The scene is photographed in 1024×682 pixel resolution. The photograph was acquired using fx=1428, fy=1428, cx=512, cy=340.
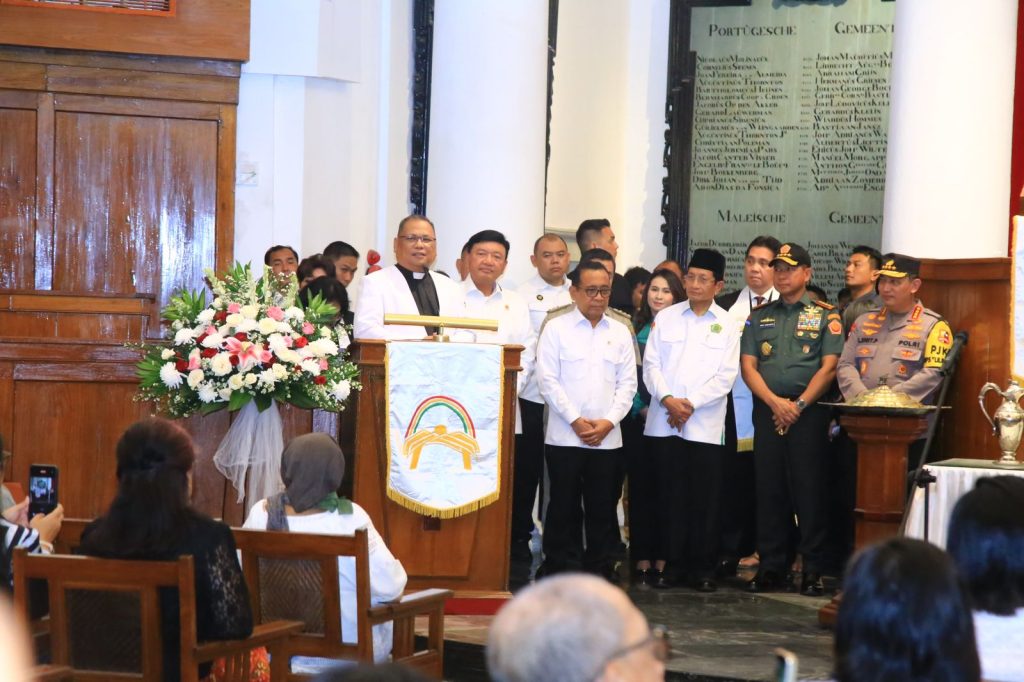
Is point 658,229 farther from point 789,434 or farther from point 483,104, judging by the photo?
point 789,434

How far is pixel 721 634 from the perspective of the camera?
17.3 ft

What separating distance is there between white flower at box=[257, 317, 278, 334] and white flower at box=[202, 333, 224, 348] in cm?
15

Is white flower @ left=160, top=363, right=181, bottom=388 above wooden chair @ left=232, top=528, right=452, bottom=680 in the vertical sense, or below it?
above

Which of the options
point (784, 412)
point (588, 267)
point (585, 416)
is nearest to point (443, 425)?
point (585, 416)

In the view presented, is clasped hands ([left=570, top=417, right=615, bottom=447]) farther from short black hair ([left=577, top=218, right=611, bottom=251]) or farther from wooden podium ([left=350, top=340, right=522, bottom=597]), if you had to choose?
short black hair ([left=577, top=218, right=611, bottom=251])

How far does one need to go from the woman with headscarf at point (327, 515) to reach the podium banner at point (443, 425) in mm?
1288

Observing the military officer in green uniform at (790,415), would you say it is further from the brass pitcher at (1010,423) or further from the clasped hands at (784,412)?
the brass pitcher at (1010,423)

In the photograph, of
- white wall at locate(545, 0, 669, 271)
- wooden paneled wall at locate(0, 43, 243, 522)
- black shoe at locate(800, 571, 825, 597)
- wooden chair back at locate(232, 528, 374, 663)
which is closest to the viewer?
wooden chair back at locate(232, 528, 374, 663)

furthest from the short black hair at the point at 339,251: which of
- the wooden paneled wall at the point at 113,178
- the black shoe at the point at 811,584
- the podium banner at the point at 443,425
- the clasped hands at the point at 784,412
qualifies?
the black shoe at the point at 811,584

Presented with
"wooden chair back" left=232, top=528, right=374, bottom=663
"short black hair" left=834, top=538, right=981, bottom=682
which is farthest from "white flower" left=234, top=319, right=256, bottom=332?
"short black hair" left=834, top=538, right=981, bottom=682

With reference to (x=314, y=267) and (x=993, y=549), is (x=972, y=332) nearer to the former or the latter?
(x=314, y=267)

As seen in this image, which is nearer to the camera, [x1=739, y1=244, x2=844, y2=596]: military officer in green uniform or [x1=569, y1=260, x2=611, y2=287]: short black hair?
[x1=739, y1=244, x2=844, y2=596]: military officer in green uniform

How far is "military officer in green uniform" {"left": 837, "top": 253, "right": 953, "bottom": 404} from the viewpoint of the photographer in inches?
227

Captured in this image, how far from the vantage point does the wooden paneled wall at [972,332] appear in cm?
559
